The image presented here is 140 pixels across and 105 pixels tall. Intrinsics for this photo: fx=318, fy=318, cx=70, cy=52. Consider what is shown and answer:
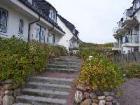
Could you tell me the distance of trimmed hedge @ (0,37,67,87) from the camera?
1148cm

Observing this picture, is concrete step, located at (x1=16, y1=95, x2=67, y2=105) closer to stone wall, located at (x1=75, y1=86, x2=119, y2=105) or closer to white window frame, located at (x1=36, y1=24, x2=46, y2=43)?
stone wall, located at (x1=75, y1=86, x2=119, y2=105)

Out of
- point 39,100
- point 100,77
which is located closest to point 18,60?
point 39,100

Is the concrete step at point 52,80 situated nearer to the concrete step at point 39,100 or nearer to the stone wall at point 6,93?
the concrete step at point 39,100

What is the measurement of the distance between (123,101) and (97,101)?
2.13 m

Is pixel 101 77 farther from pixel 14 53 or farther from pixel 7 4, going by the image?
pixel 7 4

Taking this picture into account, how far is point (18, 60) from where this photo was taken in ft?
39.1

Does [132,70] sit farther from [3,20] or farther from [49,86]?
[49,86]

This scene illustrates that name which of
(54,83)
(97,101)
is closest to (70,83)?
(54,83)

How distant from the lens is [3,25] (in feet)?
59.2

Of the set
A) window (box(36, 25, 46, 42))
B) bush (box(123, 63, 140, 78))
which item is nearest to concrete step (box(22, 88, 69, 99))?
bush (box(123, 63, 140, 78))

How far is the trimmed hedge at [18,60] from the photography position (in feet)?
37.7

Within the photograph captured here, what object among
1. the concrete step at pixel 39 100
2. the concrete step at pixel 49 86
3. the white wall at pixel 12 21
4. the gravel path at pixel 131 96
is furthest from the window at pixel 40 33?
the concrete step at pixel 39 100

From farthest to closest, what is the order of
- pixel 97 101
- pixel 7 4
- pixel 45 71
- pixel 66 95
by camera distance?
pixel 7 4, pixel 45 71, pixel 66 95, pixel 97 101

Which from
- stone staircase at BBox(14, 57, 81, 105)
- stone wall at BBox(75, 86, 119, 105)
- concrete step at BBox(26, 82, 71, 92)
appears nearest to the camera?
stone wall at BBox(75, 86, 119, 105)
